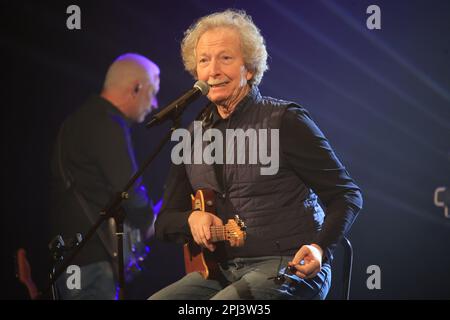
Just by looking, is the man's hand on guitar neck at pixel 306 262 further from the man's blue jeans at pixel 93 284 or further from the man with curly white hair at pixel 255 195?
the man's blue jeans at pixel 93 284

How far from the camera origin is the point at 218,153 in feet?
9.37

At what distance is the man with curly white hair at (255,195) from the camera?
2.46m

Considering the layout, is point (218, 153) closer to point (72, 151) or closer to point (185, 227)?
point (185, 227)

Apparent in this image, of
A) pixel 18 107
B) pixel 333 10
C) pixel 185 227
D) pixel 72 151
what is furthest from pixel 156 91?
pixel 185 227

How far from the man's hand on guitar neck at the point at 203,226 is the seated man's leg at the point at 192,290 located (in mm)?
183

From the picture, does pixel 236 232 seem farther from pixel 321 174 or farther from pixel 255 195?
pixel 321 174

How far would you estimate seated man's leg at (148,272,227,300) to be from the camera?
2.64 metres

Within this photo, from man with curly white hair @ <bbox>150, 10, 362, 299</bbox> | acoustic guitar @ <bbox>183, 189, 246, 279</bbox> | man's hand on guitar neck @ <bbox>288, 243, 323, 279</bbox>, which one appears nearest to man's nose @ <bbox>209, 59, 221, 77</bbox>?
man with curly white hair @ <bbox>150, 10, 362, 299</bbox>

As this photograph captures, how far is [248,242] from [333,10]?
A: 1933mm

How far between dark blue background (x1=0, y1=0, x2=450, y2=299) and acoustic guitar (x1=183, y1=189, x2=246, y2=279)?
1428mm

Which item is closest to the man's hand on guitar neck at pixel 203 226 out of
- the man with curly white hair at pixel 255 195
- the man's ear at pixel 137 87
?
the man with curly white hair at pixel 255 195

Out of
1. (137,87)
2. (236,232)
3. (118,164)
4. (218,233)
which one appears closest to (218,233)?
(218,233)

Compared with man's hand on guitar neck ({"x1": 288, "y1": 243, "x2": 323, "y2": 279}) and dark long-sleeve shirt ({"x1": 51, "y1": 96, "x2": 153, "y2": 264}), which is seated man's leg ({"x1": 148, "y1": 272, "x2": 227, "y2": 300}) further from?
dark long-sleeve shirt ({"x1": 51, "y1": 96, "x2": 153, "y2": 264})

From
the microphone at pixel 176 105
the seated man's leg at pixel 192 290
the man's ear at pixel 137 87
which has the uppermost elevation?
the man's ear at pixel 137 87
